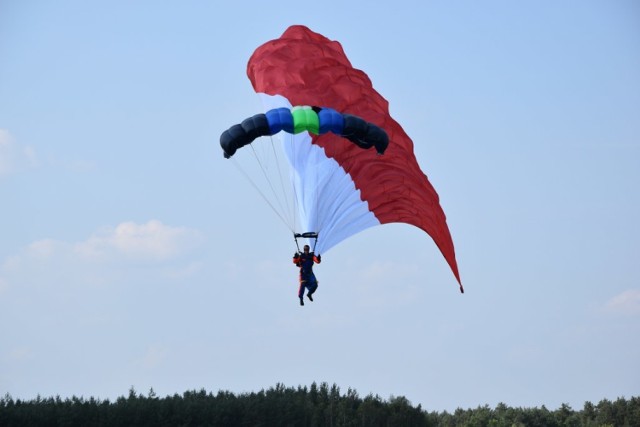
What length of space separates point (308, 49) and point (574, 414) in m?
30.3

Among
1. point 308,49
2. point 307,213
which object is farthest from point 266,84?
point 307,213

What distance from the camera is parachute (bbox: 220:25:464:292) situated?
21.8 meters

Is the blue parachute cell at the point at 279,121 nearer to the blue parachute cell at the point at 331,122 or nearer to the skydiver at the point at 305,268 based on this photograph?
the blue parachute cell at the point at 331,122

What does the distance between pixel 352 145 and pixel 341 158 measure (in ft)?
1.01

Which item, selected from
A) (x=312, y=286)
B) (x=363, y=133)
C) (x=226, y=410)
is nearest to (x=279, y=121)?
(x=363, y=133)

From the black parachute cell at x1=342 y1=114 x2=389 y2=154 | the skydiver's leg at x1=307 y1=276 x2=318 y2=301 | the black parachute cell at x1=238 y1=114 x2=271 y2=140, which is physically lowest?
the skydiver's leg at x1=307 y1=276 x2=318 y2=301

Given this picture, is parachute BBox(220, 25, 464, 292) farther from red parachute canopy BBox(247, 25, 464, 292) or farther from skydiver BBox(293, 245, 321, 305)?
skydiver BBox(293, 245, 321, 305)

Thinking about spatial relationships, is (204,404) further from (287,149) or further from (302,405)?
(287,149)

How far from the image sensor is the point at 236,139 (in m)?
19.4

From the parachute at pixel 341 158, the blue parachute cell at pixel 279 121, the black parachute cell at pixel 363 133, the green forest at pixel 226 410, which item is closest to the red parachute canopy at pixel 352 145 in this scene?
the parachute at pixel 341 158

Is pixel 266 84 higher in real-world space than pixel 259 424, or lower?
higher

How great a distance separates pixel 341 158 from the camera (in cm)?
2211

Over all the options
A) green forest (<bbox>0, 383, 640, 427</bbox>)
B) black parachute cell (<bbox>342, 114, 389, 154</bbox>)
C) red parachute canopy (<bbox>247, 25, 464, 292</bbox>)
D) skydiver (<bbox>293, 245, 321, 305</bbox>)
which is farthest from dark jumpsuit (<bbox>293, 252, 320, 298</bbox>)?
green forest (<bbox>0, 383, 640, 427</bbox>)

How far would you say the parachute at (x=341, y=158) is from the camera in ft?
71.6
